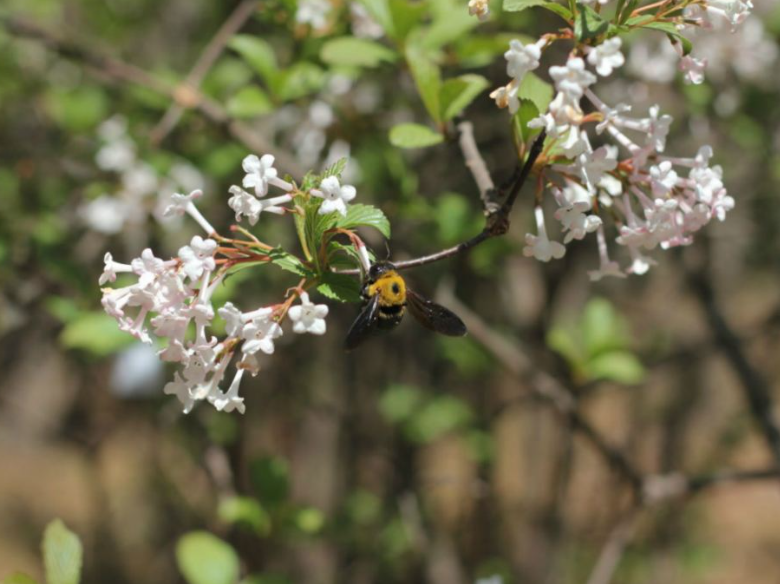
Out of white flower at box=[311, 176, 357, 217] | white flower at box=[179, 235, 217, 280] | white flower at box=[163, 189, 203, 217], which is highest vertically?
white flower at box=[311, 176, 357, 217]

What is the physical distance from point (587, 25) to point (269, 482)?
4.59 ft

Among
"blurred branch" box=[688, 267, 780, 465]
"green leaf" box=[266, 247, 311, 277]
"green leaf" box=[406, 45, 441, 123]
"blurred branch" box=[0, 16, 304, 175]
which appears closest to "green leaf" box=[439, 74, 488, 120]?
"green leaf" box=[406, 45, 441, 123]

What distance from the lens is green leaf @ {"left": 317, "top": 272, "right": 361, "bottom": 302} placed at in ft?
3.88

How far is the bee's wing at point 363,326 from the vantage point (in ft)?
3.61

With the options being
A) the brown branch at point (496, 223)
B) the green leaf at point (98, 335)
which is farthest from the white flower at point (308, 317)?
the green leaf at point (98, 335)

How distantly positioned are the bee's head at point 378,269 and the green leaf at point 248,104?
0.92 m

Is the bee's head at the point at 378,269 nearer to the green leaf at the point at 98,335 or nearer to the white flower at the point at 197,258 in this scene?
the white flower at the point at 197,258

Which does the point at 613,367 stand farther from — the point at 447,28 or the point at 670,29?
the point at 670,29

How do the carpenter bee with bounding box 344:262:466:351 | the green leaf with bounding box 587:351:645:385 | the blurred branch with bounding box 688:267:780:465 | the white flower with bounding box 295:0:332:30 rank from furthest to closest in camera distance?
the blurred branch with bounding box 688:267:780:465, the green leaf with bounding box 587:351:645:385, the white flower with bounding box 295:0:332:30, the carpenter bee with bounding box 344:262:466:351

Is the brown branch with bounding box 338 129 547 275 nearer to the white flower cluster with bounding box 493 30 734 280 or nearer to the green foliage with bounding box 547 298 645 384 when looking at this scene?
the white flower cluster with bounding box 493 30 734 280

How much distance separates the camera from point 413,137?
1.51 metres

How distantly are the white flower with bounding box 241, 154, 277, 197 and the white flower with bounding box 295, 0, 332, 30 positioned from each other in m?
0.87

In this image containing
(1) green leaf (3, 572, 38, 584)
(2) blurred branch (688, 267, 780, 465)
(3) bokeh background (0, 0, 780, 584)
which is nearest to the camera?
(1) green leaf (3, 572, 38, 584)

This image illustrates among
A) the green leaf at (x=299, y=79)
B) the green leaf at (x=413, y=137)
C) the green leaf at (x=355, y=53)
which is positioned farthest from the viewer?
the green leaf at (x=299, y=79)
